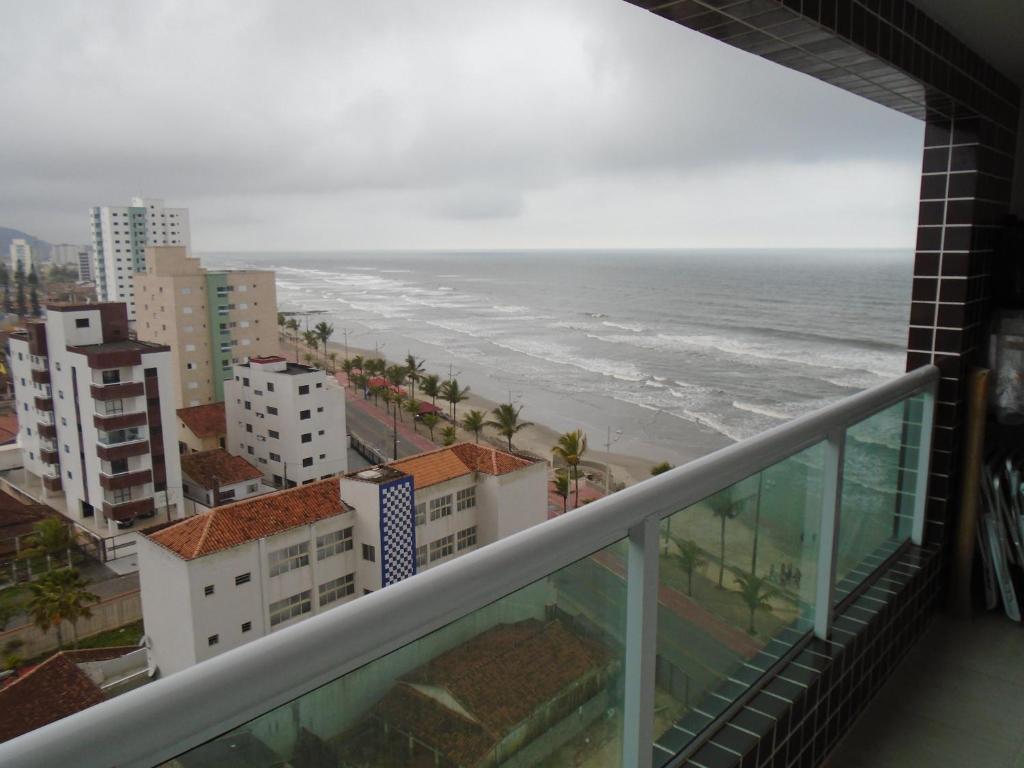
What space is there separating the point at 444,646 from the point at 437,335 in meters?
39.8

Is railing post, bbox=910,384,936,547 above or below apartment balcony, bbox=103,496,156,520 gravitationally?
above

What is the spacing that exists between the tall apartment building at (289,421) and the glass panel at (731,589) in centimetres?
1781

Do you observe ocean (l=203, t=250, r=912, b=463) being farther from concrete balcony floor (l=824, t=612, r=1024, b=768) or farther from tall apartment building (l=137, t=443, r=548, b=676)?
concrete balcony floor (l=824, t=612, r=1024, b=768)

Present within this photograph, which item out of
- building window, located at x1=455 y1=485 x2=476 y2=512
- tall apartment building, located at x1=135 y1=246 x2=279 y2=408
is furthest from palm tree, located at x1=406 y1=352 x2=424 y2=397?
building window, located at x1=455 y1=485 x2=476 y2=512

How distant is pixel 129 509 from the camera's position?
15.8m

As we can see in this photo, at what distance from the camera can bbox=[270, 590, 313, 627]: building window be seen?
37.9ft

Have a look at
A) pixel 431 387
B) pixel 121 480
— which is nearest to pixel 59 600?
pixel 121 480

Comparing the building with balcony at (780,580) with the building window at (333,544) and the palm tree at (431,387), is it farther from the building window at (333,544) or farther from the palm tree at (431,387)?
the palm tree at (431,387)

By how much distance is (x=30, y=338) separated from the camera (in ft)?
46.3

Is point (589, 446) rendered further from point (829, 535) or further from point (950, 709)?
point (829, 535)

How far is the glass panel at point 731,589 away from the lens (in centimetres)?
105

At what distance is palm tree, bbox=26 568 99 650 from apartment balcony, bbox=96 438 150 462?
2.28 metres

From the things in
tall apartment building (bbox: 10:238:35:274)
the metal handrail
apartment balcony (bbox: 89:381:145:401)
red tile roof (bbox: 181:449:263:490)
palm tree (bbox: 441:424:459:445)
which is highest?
tall apartment building (bbox: 10:238:35:274)

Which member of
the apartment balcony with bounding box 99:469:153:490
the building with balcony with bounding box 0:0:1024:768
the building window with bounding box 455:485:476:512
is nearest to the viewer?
the building with balcony with bounding box 0:0:1024:768
